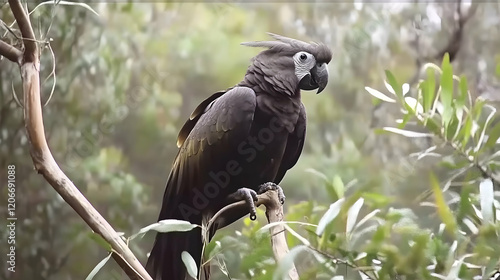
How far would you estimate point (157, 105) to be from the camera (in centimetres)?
123

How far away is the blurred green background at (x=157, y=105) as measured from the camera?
1.19 metres

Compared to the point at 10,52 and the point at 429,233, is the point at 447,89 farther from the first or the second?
the point at 10,52

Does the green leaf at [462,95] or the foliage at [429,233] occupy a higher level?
the green leaf at [462,95]

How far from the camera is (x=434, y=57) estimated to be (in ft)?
4.28

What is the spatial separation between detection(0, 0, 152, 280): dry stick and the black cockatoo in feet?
0.73

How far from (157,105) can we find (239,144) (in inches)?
10.9

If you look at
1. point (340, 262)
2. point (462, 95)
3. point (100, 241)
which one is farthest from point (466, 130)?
point (100, 241)

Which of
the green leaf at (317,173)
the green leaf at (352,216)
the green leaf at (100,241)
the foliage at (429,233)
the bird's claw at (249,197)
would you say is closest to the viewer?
the foliage at (429,233)

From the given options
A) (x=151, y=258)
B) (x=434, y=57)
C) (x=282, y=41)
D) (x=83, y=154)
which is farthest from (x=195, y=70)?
(x=434, y=57)

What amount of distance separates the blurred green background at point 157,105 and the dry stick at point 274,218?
138mm

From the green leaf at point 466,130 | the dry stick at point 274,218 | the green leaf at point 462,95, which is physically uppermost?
the green leaf at point 462,95

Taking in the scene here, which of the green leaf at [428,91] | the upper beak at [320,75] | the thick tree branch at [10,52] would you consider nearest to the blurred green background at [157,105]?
the upper beak at [320,75]

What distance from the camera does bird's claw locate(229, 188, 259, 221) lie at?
1.05 meters

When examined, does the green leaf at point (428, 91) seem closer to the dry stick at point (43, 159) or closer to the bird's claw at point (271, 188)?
the bird's claw at point (271, 188)
